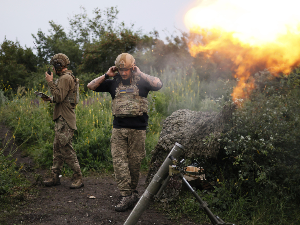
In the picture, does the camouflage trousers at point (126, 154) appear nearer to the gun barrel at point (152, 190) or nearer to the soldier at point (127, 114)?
the soldier at point (127, 114)

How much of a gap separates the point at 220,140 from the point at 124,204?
1.77 metres

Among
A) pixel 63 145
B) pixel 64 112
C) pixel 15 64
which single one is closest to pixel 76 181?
pixel 63 145

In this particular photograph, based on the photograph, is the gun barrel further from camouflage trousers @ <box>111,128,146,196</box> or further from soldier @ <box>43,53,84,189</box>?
soldier @ <box>43,53,84,189</box>

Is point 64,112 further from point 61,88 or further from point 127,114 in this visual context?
point 127,114

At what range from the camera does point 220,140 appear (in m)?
4.16

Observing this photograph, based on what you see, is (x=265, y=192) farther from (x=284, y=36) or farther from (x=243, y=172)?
(x=284, y=36)

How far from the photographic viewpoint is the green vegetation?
4035 mm

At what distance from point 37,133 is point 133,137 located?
172 inches

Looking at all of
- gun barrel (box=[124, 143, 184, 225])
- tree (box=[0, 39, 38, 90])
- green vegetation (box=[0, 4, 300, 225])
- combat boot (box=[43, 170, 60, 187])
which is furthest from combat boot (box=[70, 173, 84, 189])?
tree (box=[0, 39, 38, 90])

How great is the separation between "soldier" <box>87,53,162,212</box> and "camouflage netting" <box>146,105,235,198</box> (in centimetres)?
52

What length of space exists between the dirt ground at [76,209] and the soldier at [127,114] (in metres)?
0.31

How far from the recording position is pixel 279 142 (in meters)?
4.32

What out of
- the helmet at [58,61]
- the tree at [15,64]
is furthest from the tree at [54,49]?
the helmet at [58,61]

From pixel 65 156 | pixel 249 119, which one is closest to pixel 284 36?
pixel 249 119
